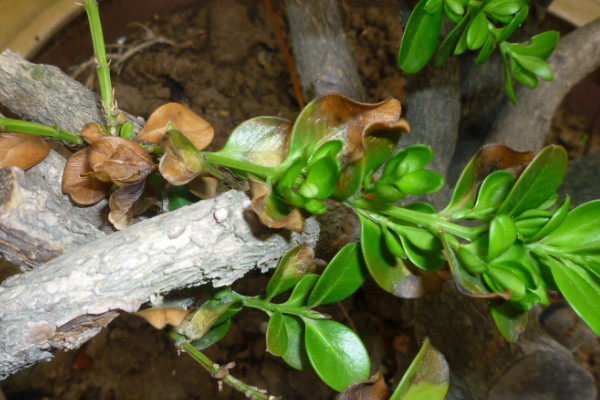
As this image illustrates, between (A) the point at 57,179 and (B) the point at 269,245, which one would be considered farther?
(A) the point at 57,179

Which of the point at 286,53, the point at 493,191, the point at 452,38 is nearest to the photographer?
the point at 493,191

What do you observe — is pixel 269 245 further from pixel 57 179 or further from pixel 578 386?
pixel 578 386

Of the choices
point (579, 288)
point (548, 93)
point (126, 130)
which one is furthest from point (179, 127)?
point (548, 93)

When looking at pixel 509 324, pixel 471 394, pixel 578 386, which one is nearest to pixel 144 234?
pixel 509 324

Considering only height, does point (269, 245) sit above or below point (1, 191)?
below

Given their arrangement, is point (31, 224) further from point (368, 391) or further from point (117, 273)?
point (368, 391)

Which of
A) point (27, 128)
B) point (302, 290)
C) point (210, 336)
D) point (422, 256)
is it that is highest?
point (27, 128)
